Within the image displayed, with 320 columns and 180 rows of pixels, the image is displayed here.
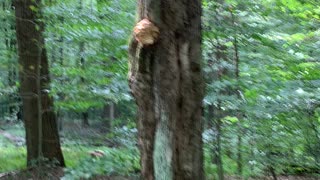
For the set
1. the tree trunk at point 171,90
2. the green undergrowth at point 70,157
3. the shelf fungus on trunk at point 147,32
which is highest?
the shelf fungus on trunk at point 147,32

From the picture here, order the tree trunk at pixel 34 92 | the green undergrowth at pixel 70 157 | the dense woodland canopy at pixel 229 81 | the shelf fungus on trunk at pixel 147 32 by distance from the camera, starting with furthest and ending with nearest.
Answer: the tree trunk at pixel 34 92, the dense woodland canopy at pixel 229 81, the green undergrowth at pixel 70 157, the shelf fungus on trunk at pixel 147 32

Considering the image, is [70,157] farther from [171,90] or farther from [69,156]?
[171,90]

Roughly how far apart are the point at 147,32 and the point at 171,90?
1.57 feet

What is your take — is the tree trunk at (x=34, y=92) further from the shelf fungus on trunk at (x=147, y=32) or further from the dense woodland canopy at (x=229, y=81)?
the shelf fungus on trunk at (x=147, y=32)

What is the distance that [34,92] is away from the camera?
9539 mm

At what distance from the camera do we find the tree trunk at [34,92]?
912cm

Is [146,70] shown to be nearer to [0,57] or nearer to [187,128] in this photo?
[187,128]

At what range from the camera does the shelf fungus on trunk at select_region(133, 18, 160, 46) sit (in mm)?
3330

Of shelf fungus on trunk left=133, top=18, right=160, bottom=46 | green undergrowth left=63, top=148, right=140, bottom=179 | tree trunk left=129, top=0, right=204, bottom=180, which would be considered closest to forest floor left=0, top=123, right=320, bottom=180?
green undergrowth left=63, top=148, right=140, bottom=179

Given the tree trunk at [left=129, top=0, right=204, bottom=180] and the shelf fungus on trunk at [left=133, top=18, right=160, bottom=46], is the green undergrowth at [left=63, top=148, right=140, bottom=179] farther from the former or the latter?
the shelf fungus on trunk at [left=133, top=18, right=160, bottom=46]

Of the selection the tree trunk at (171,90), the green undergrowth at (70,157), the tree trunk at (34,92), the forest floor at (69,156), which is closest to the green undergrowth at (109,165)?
the green undergrowth at (70,157)

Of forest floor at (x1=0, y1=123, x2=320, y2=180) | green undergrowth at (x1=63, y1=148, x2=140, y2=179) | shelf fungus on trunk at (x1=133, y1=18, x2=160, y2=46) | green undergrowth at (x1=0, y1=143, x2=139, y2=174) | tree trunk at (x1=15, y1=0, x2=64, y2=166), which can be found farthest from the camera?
tree trunk at (x1=15, y1=0, x2=64, y2=166)

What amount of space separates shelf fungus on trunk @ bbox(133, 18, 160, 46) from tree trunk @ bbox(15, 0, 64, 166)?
223 inches

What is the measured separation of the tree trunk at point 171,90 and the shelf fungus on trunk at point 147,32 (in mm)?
34
